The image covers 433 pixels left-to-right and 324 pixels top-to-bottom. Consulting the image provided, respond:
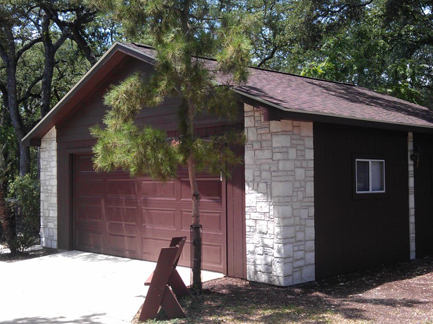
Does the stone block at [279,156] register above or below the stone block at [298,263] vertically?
above

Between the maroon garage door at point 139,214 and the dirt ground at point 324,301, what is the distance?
131cm

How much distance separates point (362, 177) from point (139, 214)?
181 inches

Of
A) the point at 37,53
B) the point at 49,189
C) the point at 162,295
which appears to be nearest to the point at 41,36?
the point at 37,53

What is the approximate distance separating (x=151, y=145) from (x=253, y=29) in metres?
2.32

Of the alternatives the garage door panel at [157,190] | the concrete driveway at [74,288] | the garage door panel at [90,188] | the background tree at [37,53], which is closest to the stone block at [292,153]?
the concrete driveway at [74,288]

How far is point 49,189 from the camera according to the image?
1273cm

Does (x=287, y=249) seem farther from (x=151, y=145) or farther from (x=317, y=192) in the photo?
(x=151, y=145)

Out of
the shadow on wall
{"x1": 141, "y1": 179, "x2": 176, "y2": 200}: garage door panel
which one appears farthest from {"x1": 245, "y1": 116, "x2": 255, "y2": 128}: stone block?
the shadow on wall

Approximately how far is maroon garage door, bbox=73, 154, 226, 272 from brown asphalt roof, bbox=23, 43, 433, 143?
68.5 inches

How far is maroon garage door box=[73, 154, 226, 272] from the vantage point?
363 inches

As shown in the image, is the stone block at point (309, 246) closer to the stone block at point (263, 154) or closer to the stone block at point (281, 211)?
the stone block at point (281, 211)

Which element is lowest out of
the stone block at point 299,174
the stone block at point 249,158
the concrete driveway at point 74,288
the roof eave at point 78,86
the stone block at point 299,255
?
the concrete driveway at point 74,288

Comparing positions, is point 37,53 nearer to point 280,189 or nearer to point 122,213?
point 122,213

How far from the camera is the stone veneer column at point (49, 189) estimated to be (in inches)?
496
